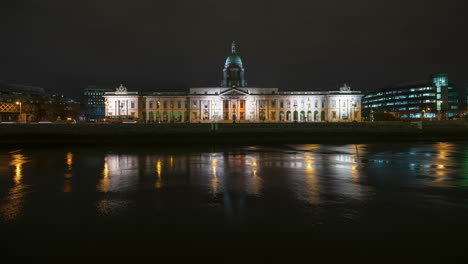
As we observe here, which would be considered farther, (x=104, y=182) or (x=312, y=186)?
(x=104, y=182)

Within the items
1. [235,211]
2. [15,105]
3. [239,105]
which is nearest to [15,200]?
[235,211]

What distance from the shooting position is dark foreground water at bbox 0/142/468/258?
29.2ft

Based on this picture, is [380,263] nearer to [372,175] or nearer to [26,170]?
[372,175]

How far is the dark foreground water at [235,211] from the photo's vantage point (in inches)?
351

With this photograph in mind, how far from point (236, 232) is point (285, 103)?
120 m

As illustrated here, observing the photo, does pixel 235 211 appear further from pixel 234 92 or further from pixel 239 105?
pixel 239 105

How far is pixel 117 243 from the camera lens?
909cm

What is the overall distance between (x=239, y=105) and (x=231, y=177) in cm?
10690

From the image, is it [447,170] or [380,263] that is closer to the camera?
[380,263]

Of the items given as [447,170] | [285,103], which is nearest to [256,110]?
[285,103]

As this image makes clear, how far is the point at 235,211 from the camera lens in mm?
11797

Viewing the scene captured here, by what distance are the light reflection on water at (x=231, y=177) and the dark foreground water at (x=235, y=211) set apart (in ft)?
0.18

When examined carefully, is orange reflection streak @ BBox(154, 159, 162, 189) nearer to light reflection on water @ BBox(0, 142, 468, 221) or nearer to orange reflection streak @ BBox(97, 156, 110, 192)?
light reflection on water @ BBox(0, 142, 468, 221)

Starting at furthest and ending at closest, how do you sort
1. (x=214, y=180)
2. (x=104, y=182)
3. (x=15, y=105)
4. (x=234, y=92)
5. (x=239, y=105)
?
(x=15, y=105) → (x=239, y=105) → (x=234, y=92) → (x=214, y=180) → (x=104, y=182)
